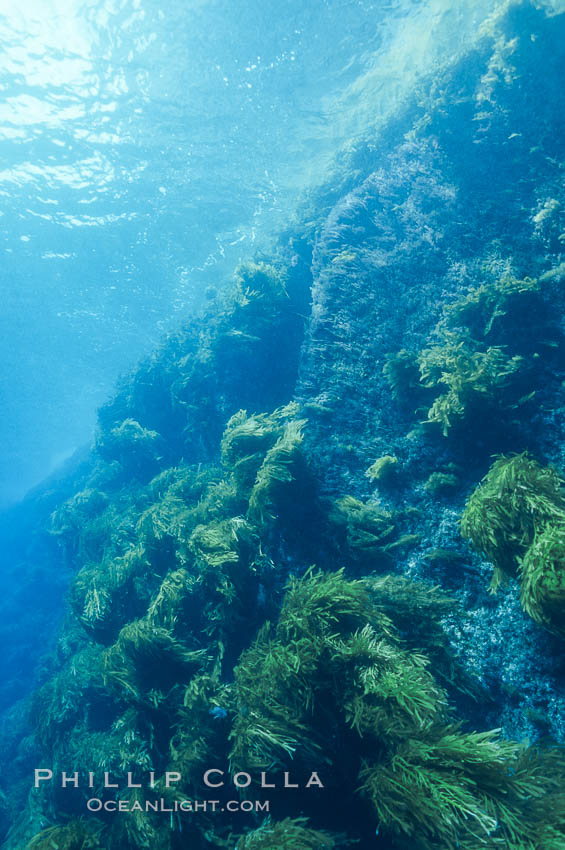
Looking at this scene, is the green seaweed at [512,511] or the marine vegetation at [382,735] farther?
the green seaweed at [512,511]

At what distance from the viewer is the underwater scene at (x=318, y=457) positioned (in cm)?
292

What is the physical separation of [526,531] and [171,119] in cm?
1813

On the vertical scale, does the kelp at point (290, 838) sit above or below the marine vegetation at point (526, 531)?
below

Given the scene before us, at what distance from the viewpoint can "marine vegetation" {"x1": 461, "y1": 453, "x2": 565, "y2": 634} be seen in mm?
2621

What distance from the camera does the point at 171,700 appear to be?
4.70m

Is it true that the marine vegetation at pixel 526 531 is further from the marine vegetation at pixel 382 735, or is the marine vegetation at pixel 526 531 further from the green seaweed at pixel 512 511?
the marine vegetation at pixel 382 735

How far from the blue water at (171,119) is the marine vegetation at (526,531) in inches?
432

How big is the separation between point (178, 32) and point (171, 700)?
17585 millimetres

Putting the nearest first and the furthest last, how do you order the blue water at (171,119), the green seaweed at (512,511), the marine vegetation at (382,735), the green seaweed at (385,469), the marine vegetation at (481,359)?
the marine vegetation at (382,735), the green seaweed at (512,511), the marine vegetation at (481,359), the green seaweed at (385,469), the blue water at (171,119)

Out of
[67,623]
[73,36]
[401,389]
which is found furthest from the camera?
[67,623]

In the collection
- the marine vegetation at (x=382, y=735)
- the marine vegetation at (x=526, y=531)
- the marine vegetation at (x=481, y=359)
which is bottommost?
the marine vegetation at (x=382, y=735)

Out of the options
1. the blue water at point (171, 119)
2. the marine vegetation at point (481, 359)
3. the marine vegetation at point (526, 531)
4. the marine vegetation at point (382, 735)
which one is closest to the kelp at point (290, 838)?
the marine vegetation at point (382, 735)

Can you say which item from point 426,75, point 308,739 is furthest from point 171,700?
point 426,75

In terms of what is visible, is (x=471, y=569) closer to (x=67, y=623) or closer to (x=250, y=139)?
(x=67, y=623)
